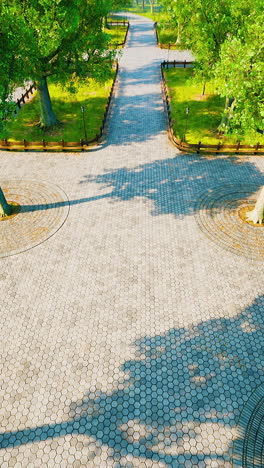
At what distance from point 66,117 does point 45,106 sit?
3156 millimetres

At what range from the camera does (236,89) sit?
12.2 m

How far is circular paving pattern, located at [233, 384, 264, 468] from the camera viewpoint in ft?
25.0

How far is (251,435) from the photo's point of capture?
26.4ft

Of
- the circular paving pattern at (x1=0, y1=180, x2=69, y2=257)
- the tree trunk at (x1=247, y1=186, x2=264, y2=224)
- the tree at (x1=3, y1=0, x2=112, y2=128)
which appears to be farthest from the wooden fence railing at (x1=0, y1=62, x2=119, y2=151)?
the tree trunk at (x1=247, y1=186, x2=264, y2=224)

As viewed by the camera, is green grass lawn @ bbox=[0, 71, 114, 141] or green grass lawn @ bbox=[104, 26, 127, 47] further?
green grass lawn @ bbox=[104, 26, 127, 47]

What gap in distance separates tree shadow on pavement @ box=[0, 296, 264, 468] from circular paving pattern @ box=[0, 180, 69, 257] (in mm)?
7483

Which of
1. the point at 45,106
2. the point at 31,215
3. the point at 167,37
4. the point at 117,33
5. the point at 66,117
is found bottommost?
the point at 31,215

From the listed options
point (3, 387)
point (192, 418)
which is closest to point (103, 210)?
point (3, 387)

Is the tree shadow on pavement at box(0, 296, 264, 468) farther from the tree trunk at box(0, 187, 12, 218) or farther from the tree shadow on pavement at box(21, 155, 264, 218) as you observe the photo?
the tree trunk at box(0, 187, 12, 218)

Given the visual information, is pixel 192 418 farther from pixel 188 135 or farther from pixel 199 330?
pixel 188 135

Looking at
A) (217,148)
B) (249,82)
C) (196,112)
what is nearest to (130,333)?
(249,82)

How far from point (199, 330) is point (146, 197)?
8.53 metres

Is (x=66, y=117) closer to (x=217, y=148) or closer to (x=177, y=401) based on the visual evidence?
(x=217, y=148)

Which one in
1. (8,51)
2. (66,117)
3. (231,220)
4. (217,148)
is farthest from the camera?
(66,117)
